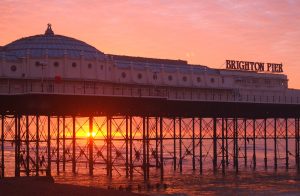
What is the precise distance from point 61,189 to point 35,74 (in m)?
17.4

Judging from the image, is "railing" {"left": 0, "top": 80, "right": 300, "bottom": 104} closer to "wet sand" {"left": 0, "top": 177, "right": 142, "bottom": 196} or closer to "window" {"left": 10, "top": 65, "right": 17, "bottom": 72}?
"window" {"left": 10, "top": 65, "right": 17, "bottom": 72}

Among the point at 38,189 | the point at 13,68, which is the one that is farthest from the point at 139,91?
the point at 38,189

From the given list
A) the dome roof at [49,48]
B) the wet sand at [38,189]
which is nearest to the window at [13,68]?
the dome roof at [49,48]

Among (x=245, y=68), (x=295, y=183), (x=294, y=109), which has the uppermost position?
(x=245, y=68)

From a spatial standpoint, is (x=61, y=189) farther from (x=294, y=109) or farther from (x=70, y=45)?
(x=294, y=109)

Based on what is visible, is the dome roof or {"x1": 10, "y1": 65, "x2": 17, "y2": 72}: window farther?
the dome roof

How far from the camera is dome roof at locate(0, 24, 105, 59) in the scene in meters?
57.8

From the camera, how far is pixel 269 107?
66500mm

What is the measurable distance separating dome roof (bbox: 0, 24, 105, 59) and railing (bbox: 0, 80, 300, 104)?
10.3 ft

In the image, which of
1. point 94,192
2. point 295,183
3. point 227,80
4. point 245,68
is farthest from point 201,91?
point 94,192

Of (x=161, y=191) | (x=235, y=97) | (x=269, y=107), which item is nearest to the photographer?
(x=161, y=191)

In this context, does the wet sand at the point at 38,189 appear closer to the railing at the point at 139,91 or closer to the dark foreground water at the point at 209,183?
the railing at the point at 139,91

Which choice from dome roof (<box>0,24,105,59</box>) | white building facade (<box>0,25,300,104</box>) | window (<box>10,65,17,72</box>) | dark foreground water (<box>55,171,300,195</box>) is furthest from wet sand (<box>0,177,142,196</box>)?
dome roof (<box>0,24,105,59</box>)

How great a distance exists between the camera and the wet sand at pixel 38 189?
3831cm
